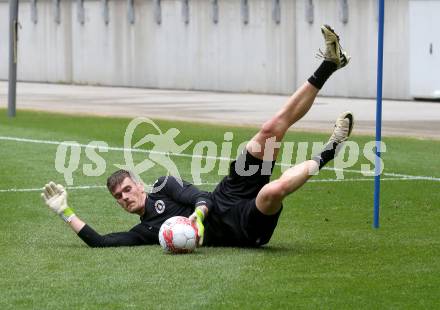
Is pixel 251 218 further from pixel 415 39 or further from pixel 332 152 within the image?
pixel 415 39

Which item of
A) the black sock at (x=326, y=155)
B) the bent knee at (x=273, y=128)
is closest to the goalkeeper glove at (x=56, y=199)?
the bent knee at (x=273, y=128)

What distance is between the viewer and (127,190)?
37.1 feet

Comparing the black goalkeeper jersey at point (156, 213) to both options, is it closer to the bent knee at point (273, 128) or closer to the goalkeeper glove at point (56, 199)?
the goalkeeper glove at point (56, 199)

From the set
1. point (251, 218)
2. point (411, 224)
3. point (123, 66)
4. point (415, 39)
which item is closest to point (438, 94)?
point (415, 39)

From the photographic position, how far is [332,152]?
1132 cm

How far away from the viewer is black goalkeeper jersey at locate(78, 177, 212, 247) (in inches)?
449

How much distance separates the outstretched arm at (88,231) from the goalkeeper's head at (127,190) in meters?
0.22

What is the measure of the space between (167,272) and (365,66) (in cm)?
2301

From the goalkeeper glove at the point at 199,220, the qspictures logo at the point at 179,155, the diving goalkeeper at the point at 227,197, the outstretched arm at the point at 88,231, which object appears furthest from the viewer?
the qspictures logo at the point at 179,155

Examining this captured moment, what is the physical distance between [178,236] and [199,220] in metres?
0.27

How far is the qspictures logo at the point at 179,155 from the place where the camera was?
17.7m

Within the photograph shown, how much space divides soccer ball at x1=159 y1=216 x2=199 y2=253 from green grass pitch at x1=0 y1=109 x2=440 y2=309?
0.36 ft

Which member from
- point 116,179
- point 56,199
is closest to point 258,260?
point 116,179

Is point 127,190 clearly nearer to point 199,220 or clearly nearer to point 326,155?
point 199,220
